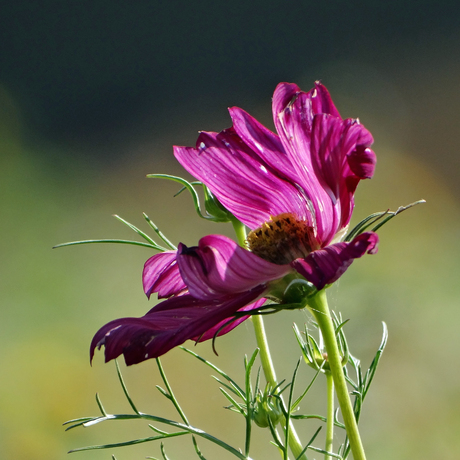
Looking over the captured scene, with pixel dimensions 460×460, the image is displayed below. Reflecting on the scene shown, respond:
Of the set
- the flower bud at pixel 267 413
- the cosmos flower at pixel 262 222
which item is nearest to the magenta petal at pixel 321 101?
the cosmos flower at pixel 262 222

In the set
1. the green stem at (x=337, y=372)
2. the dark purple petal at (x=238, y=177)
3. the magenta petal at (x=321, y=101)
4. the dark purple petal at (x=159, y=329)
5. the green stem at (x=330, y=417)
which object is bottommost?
the green stem at (x=330, y=417)

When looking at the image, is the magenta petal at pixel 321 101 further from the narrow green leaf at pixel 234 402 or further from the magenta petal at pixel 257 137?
the narrow green leaf at pixel 234 402

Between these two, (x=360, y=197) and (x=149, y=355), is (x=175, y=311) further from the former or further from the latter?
(x=360, y=197)

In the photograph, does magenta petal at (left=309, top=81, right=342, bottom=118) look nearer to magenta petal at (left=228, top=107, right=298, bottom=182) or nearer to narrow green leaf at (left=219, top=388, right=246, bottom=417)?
magenta petal at (left=228, top=107, right=298, bottom=182)

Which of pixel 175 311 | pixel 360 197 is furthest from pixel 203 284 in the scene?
pixel 360 197

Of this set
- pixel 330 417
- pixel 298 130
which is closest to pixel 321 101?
pixel 298 130

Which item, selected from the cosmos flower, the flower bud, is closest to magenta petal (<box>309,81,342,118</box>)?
the cosmos flower

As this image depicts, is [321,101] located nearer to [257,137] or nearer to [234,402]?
[257,137]
